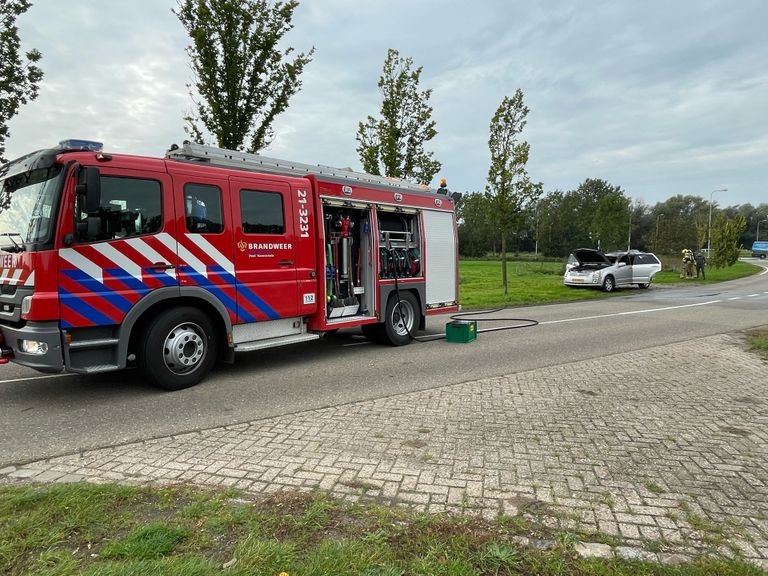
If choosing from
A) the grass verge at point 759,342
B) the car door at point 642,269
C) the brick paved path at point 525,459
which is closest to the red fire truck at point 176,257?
the brick paved path at point 525,459

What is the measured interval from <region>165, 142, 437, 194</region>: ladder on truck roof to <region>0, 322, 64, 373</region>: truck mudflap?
8.59ft

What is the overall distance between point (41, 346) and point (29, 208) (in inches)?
61.4

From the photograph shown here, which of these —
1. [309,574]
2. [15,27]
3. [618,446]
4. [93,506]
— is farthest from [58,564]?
[15,27]

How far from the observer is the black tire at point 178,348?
5703 millimetres

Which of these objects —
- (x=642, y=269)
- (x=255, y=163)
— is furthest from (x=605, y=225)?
(x=255, y=163)

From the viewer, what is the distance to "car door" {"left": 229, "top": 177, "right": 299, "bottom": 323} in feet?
21.7

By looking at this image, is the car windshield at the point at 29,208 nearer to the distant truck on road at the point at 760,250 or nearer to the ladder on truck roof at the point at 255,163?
the ladder on truck roof at the point at 255,163

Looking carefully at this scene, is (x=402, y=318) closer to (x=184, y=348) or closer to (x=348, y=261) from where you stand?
(x=348, y=261)

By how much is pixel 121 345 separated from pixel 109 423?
104 cm

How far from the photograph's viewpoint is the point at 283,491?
129 inches

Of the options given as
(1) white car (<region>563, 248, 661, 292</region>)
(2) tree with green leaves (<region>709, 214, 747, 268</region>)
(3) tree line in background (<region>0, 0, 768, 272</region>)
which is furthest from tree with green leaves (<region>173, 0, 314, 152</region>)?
(2) tree with green leaves (<region>709, 214, 747, 268</region>)

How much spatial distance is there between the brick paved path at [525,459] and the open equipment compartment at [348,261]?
9.91ft

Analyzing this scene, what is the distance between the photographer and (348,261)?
8516 millimetres

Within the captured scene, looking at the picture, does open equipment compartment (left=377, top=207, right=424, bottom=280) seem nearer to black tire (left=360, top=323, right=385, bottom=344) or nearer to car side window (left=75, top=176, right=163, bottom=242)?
black tire (left=360, top=323, right=385, bottom=344)
